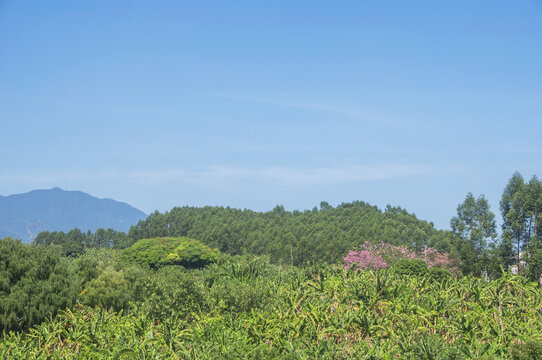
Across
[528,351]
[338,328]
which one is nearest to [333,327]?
[338,328]

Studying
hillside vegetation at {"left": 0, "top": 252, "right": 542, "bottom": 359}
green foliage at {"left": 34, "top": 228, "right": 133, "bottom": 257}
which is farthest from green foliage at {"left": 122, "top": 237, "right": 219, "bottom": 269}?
hillside vegetation at {"left": 0, "top": 252, "right": 542, "bottom": 359}

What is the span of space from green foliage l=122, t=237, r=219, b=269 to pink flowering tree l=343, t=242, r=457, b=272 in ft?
60.1

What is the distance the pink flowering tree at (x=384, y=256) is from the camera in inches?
2035

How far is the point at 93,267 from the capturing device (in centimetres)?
2286

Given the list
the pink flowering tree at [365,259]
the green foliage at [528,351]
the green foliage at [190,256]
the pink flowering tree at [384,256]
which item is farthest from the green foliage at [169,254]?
the green foliage at [528,351]

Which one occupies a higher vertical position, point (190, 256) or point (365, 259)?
point (365, 259)

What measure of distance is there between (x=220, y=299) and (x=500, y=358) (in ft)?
28.2

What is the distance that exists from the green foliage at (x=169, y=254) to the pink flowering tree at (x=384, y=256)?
60.1 feet

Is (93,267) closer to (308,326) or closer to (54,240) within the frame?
(308,326)

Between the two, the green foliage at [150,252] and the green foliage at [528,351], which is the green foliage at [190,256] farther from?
the green foliage at [528,351]

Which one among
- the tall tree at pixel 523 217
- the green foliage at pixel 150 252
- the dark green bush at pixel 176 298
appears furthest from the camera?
the green foliage at pixel 150 252

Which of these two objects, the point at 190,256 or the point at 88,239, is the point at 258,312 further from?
the point at 88,239

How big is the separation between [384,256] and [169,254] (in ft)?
85.1

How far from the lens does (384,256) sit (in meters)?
52.5
